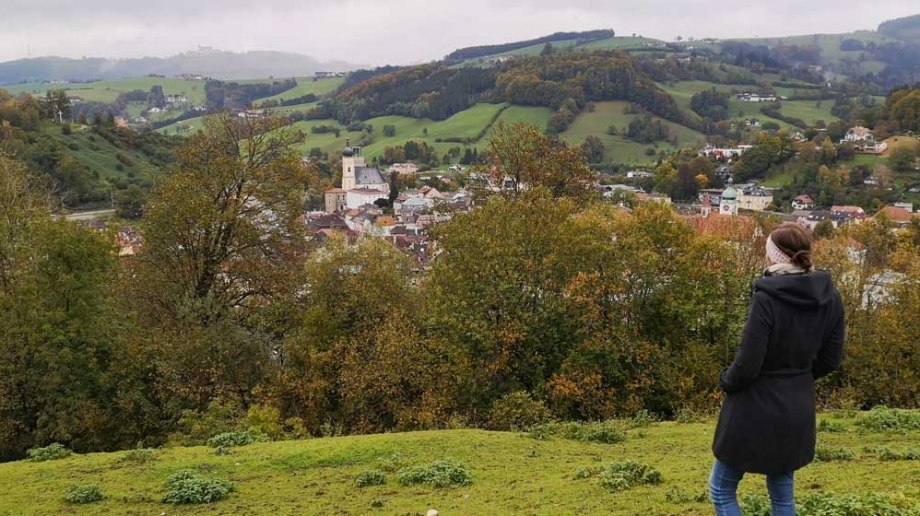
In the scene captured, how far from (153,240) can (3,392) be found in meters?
7.38

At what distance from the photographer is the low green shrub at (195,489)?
11.6 metres

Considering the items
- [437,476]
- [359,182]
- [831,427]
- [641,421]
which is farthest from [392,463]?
[359,182]

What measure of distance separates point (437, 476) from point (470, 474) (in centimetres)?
72

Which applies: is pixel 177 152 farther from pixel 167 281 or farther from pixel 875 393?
pixel 875 393

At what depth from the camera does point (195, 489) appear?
38.6 ft

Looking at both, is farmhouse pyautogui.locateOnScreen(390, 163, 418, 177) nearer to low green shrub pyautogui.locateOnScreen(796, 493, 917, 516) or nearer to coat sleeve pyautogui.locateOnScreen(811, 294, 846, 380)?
low green shrub pyautogui.locateOnScreen(796, 493, 917, 516)

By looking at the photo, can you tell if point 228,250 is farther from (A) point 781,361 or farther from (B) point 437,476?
(A) point 781,361

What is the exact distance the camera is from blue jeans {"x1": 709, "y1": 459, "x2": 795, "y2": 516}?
19.7ft

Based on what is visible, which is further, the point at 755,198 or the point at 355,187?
the point at 355,187

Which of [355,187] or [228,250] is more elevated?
[228,250]

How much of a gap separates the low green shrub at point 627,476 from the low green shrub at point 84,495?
8.93 meters

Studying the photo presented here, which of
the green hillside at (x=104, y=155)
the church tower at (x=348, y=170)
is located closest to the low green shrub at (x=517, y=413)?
the green hillside at (x=104, y=155)

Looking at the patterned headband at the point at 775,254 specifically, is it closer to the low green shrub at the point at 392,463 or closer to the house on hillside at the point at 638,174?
the low green shrub at the point at 392,463

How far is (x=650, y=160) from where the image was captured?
189500 millimetres
